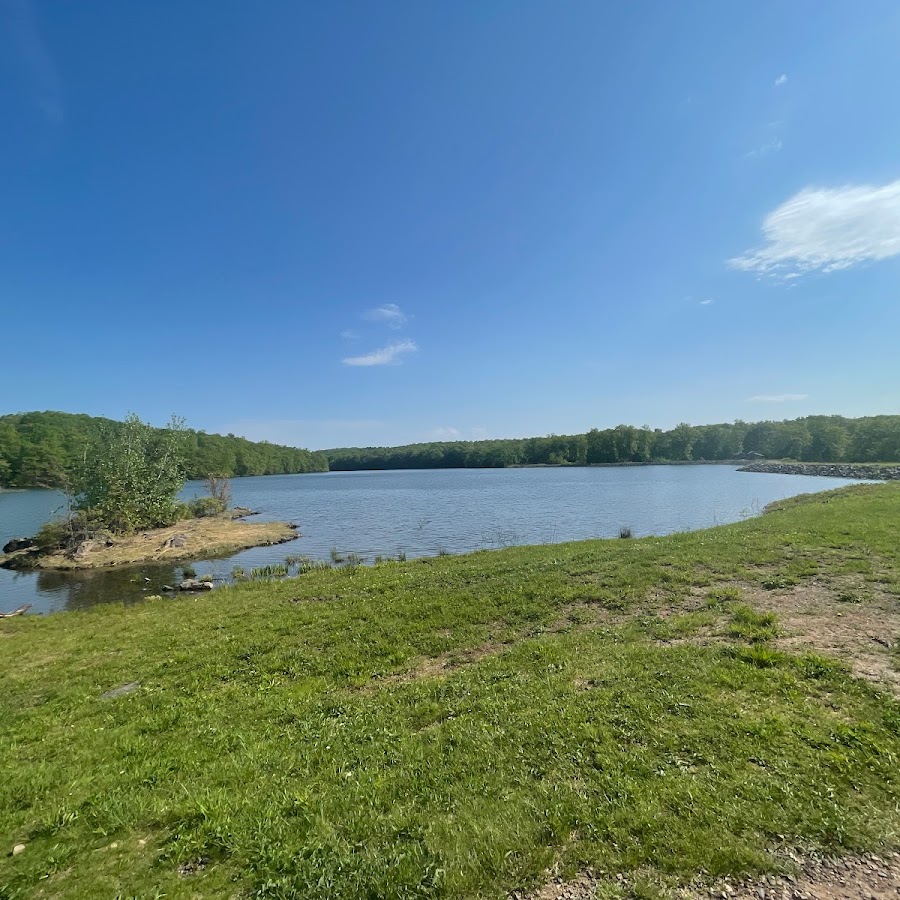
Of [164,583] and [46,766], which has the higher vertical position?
[46,766]

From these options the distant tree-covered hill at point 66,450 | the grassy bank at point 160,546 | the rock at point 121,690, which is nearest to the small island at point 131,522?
the grassy bank at point 160,546

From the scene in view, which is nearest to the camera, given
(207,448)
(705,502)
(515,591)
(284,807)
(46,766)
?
(284,807)

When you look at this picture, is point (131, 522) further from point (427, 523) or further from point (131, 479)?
point (427, 523)

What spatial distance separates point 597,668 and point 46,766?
7.95 metres

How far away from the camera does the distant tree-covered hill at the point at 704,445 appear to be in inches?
4368

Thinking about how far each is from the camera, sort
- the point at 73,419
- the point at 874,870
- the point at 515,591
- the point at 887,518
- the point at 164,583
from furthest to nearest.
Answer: the point at 73,419 → the point at 164,583 → the point at 887,518 → the point at 515,591 → the point at 874,870

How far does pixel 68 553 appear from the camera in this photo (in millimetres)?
33000

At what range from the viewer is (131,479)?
39.7m

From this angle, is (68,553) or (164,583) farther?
(68,553)

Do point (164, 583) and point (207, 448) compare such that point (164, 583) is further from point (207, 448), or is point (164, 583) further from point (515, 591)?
point (207, 448)

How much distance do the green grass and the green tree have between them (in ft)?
105

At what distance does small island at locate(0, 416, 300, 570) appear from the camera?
110ft

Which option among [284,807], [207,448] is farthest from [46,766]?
[207,448]

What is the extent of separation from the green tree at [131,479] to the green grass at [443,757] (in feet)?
105
